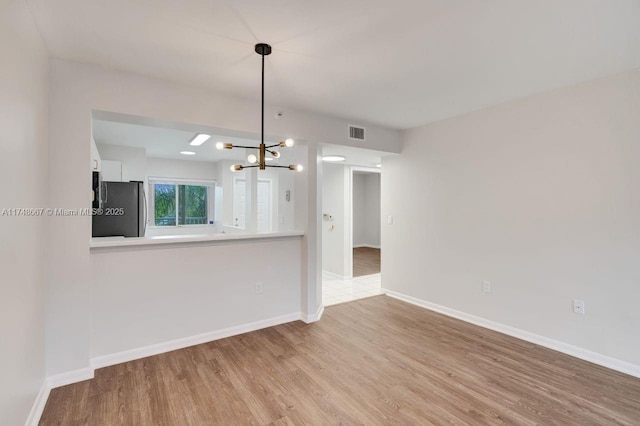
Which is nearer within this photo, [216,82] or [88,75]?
[88,75]

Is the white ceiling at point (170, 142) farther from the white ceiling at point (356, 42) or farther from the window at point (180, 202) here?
the white ceiling at point (356, 42)

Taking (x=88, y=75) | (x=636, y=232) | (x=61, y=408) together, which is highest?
(x=88, y=75)

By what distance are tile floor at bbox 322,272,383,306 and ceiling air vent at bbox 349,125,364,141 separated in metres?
2.42

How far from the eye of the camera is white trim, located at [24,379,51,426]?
75.3 inches

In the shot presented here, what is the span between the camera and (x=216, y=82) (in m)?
2.84

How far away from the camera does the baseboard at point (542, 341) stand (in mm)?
2616

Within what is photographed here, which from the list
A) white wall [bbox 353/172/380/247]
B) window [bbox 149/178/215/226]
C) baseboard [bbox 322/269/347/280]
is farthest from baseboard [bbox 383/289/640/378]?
white wall [bbox 353/172/380/247]

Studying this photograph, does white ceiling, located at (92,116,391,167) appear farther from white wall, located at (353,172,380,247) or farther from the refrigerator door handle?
white wall, located at (353,172,380,247)

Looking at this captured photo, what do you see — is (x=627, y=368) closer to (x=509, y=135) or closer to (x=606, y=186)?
(x=606, y=186)

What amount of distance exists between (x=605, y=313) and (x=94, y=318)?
453 cm

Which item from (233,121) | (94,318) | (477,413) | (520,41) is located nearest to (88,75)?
(233,121)

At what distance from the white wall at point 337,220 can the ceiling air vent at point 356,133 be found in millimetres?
1723

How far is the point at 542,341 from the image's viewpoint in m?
3.11

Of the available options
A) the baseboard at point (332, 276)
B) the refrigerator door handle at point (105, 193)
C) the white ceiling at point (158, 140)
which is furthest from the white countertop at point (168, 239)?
the baseboard at point (332, 276)
